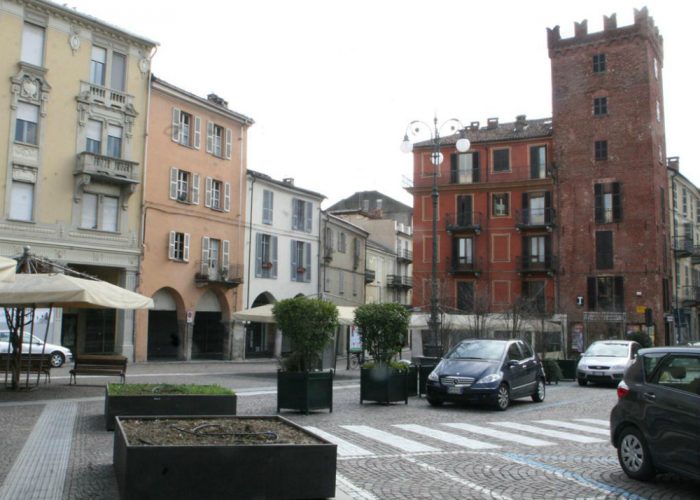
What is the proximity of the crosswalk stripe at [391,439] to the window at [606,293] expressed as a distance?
35683 millimetres

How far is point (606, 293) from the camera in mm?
44656

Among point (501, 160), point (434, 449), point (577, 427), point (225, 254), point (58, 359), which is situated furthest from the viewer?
point (501, 160)

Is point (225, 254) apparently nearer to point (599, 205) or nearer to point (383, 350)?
point (383, 350)

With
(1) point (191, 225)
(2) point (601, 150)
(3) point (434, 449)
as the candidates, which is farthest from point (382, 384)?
(2) point (601, 150)

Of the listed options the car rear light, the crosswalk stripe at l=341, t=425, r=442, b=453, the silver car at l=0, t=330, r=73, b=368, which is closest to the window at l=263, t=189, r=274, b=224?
the silver car at l=0, t=330, r=73, b=368

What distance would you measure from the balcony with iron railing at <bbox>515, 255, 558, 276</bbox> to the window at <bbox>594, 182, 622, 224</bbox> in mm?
3866

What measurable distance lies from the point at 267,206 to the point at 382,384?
27.5 metres

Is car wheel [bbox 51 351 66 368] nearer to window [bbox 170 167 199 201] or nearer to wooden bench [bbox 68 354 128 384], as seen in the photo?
window [bbox 170 167 199 201]

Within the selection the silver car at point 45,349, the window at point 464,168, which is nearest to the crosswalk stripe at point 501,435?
the silver car at point 45,349

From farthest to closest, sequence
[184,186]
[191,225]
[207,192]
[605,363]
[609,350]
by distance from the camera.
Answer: [207,192]
[191,225]
[184,186]
[609,350]
[605,363]

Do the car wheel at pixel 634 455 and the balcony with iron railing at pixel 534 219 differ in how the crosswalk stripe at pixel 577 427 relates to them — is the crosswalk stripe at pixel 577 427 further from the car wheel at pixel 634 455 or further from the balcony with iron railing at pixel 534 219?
the balcony with iron railing at pixel 534 219

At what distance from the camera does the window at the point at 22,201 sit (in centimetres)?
2916

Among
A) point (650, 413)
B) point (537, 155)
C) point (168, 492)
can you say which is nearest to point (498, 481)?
point (650, 413)

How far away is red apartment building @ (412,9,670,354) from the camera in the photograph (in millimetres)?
44281
